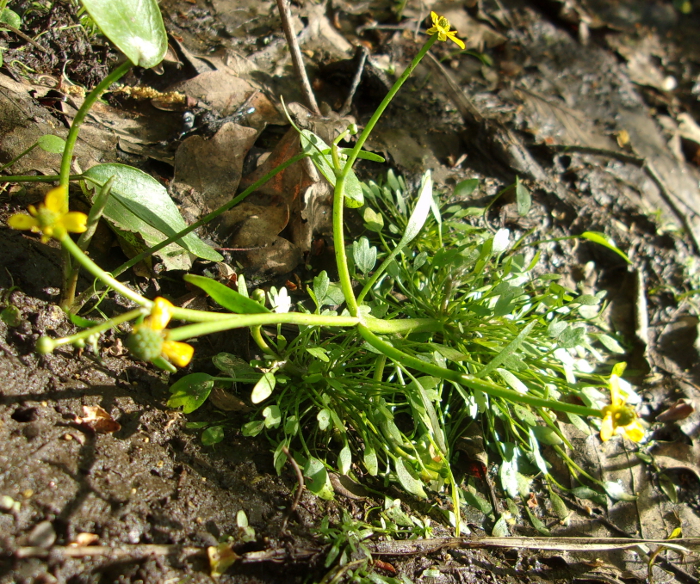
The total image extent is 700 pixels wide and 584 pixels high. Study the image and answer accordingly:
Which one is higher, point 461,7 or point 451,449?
point 461,7

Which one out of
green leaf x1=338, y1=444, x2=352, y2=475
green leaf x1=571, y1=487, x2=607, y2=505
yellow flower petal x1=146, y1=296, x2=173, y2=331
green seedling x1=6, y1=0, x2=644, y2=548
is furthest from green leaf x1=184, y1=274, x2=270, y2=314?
green leaf x1=571, y1=487, x2=607, y2=505

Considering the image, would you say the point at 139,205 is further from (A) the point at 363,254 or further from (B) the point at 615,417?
(B) the point at 615,417

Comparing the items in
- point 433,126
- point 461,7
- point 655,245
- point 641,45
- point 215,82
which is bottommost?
point 215,82

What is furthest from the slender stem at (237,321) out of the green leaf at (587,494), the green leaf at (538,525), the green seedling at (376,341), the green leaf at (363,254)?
the green leaf at (587,494)

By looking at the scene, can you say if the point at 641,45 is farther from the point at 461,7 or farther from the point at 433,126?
the point at 433,126

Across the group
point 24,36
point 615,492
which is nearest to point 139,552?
point 615,492

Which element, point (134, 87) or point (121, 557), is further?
point (134, 87)

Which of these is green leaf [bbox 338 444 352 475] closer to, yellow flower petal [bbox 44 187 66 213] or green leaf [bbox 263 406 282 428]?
green leaf [bbox 263 406 282 428]

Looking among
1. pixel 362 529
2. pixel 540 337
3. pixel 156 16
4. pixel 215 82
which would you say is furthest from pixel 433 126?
pixel 362 529
